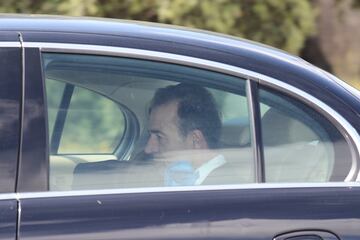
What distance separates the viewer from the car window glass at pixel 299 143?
3.14 m

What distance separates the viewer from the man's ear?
317 centimetres

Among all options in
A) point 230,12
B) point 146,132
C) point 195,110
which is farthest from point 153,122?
point 230,12

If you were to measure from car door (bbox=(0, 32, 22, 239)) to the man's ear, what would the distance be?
64 cm

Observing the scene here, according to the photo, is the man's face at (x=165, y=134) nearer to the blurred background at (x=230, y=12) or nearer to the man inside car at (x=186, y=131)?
the man inside car at (x=186, y=131)

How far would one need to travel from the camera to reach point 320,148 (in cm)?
320

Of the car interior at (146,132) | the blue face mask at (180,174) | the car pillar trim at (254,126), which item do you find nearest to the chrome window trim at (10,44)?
the car interior at (146,132)

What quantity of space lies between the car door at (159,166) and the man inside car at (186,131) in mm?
22

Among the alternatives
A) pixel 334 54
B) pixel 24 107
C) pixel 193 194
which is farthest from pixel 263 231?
pixel 334 54

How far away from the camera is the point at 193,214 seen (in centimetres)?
294

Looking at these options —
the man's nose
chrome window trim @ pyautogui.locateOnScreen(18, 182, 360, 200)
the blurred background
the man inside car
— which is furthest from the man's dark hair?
the blurred background

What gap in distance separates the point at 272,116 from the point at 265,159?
0.16 metres

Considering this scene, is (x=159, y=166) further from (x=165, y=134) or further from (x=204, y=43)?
(x=204, y=43)

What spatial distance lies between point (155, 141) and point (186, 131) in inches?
4.7

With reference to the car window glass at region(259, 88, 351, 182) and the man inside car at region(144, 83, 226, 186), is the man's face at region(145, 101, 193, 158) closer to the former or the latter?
the man inside car at region(144, 83, 226, 186)
